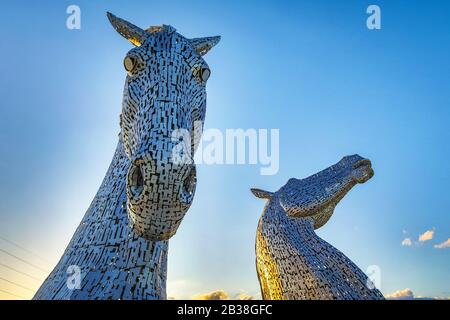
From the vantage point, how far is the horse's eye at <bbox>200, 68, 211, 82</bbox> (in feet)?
6.44

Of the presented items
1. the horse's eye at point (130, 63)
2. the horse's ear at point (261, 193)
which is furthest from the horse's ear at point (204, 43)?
the horse's ear at point (261, 193)

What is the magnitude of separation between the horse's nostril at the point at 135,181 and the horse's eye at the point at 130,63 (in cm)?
67

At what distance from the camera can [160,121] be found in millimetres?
1601

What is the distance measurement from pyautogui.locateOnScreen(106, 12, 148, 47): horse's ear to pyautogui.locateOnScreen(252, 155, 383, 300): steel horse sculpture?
248 cm

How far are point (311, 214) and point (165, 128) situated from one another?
10.1 feet

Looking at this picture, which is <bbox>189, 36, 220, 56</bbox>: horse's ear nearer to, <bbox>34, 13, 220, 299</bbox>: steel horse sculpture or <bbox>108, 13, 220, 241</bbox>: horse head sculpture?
<bbox>108, 13, 220, 241</bbox>: horse head sculpture

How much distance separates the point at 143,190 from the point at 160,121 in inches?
12.7

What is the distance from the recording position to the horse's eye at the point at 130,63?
190 cm

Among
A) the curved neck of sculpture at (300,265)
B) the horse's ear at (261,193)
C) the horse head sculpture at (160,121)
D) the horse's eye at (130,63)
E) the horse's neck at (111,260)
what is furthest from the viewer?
the horse's ear at (261,193)

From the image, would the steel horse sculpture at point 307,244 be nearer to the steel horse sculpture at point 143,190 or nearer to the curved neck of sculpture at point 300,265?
the curved neck of sculpture at point 300,265

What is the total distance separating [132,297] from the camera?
163cm
